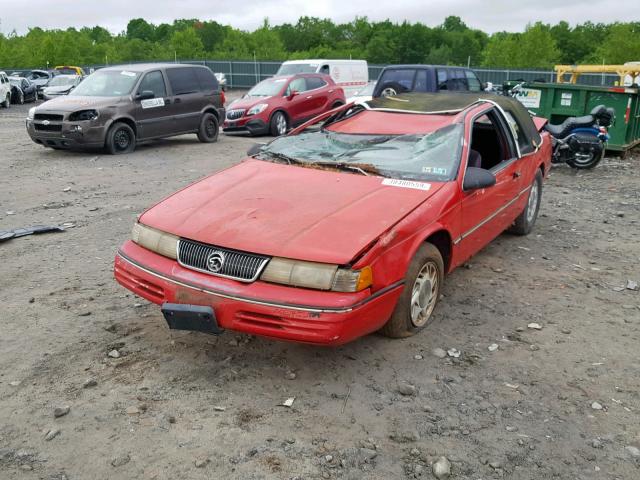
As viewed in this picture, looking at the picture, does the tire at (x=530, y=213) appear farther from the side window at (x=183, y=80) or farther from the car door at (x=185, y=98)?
the side window at (x=183, y=80)

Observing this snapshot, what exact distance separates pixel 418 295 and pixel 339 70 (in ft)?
62.5

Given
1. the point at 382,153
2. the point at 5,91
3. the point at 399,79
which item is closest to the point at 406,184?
the point at 382,153

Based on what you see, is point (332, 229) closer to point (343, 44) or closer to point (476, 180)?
point (476, 180)

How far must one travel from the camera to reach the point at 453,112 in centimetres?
529

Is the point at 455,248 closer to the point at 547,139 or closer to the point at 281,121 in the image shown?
the point at 547,139

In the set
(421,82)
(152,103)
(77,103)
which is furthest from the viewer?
(421,82)

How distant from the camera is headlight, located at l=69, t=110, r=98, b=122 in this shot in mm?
11852

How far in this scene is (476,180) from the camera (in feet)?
15.2

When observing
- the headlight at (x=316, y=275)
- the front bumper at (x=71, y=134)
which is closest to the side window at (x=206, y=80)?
the front bumper at (x=71, y=134)

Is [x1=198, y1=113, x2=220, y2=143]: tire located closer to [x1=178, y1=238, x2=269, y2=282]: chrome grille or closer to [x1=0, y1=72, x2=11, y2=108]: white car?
[x1=178, y1=238, x2=269, y2=282]: chrome grille

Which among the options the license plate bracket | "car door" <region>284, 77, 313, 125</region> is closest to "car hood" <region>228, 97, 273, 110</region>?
"car door" <region>284, 77, 313, 125</region>

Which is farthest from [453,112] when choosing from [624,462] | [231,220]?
[624,462]

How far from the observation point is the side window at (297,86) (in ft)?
54.0

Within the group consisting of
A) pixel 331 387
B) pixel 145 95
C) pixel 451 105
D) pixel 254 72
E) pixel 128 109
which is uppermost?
pixel 451 105
